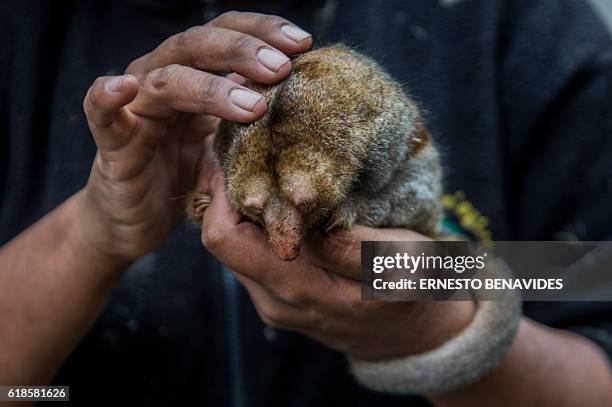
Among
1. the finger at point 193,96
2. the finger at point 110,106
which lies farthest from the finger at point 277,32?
the finger at point 110,106

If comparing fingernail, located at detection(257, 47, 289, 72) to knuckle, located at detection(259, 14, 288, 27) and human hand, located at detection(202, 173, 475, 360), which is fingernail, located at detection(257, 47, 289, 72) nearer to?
knuckle, located at detection(259, 14, 288, 27)

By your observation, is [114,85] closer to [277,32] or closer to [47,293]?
[277,32]

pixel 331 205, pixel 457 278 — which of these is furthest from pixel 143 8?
pixel 457 278

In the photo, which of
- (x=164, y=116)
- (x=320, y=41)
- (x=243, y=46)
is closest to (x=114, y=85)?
(x=164, y=116)

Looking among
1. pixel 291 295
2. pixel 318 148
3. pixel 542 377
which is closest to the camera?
pixel 318 148

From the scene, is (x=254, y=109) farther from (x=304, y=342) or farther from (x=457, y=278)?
(x=304, y=342)

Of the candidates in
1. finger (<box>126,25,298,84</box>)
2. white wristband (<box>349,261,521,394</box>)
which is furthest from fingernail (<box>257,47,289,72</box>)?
white wristband (<box>349,261,521,394</box>)
